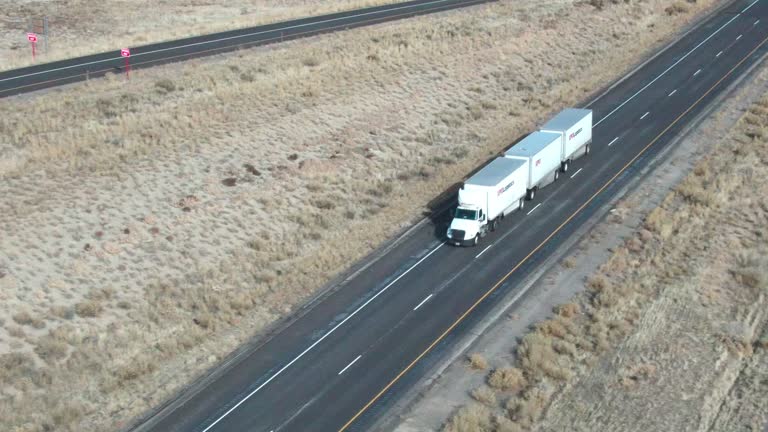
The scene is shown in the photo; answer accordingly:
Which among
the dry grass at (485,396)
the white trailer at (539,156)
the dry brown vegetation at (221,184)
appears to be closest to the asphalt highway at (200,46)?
the dry brown vegetation at (221,184)

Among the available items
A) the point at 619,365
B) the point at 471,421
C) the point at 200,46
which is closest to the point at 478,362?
the point at 471,421

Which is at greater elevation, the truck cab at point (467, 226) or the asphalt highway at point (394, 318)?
the truck cab at point (467, 226)

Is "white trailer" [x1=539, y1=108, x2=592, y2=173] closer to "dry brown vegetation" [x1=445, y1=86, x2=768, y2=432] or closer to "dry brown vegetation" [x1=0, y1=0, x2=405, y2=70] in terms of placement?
"dry brown vegetation" [x1=445, y1=86, x2=768, y2=432]

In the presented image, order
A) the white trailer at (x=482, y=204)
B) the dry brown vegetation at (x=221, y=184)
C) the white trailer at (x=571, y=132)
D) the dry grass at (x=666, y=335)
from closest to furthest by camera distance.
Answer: the dry grass at (x=666, y=335), the dry brown vegetation at (x=221, y=184), the white trailer at (x=482, y=204), the white trailer at (x=571, y=132)

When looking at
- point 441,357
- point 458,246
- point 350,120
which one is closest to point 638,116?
point 350,120

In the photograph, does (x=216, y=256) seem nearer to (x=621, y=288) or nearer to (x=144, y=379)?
(x=144, y=379)

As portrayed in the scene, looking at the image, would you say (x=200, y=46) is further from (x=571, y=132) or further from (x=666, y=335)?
(x=666, y=335)

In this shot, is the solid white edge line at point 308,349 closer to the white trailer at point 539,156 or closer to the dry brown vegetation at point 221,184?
the dry brown vegetation at point 221,184
